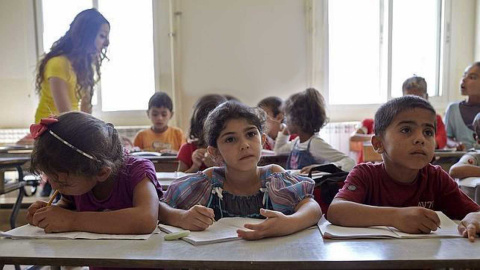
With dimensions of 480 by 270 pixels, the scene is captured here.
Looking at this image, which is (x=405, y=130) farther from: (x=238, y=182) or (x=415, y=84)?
(x=415, y=84)

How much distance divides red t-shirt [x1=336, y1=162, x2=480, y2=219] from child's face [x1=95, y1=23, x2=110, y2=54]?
1786mm

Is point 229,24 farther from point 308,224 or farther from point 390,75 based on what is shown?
point 308,224

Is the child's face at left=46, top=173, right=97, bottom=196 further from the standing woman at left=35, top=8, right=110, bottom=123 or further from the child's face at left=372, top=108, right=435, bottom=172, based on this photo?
the standing woman at left=35, top=8, right=110, bottom=123

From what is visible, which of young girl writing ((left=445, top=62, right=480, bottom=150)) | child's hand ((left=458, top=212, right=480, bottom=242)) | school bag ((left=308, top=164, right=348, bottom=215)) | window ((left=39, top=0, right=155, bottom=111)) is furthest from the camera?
window ((left=39, top=0, right=155, bottom=111))

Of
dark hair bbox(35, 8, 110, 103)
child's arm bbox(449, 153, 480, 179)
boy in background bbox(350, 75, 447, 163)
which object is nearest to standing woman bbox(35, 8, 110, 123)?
dark hair bbox(35, 8, 110, 103)

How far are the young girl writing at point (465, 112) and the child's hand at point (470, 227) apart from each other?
2.36 m

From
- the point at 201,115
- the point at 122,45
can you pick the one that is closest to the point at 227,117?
the point at 201,115

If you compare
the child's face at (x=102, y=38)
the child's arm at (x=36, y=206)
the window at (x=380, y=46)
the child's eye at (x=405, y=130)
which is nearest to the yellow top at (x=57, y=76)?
the child's face at (x=102, y=38)

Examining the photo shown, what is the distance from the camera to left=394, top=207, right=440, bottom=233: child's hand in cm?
109

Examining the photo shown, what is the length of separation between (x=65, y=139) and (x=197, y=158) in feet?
4.34

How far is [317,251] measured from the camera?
0.97 meters

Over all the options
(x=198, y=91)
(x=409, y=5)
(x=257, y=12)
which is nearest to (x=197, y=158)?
(x=198, y=91)

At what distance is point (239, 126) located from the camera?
151cm

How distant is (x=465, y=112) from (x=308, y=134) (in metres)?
1.50
